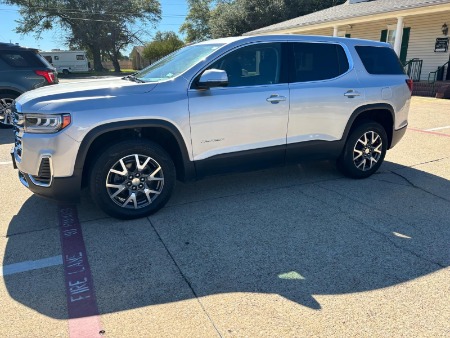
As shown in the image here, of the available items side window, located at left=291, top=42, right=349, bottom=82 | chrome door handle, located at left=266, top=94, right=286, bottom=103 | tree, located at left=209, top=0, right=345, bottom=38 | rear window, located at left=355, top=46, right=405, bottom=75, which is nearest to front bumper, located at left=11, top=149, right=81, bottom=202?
chrome door handle, located at left=266, top=94, right=286, bottom=103

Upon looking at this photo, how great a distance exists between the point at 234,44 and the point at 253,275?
2.57m

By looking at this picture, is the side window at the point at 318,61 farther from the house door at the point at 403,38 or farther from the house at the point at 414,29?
the house door at the point at 403,38

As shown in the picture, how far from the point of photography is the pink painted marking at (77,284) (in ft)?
7.99

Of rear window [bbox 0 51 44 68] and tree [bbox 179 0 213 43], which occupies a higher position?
tree [bbox 179 0 213 43]

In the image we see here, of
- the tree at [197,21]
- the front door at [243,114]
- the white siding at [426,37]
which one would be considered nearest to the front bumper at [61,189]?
the front door at [243,114]

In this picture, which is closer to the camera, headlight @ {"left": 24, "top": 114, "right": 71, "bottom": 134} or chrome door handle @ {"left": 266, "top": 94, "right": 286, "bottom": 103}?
headlight @ {"left": 24, "top": 114, "right": 71, "bottom": 134}

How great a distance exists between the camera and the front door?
13.1 feet

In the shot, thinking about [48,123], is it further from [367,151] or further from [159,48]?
[159,48]

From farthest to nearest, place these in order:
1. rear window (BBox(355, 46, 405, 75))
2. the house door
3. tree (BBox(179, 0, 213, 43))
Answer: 1. tree (BBox(179, 0, 213, 43))
2. the house door
3. rear window (BBox(355, 46, 405, 75))

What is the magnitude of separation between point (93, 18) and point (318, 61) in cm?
4500

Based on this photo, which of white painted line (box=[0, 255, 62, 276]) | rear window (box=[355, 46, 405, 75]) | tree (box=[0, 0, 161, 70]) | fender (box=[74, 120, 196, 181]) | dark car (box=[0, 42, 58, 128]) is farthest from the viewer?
tree (box=[0, 0, 161, 70])

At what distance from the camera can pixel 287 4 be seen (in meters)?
30.7

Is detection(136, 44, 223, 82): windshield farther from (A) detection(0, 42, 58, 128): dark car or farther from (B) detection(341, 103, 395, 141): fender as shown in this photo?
(A) detection(0, 42, 58, 128): dark car

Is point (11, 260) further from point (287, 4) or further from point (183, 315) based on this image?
point (287, 4)
